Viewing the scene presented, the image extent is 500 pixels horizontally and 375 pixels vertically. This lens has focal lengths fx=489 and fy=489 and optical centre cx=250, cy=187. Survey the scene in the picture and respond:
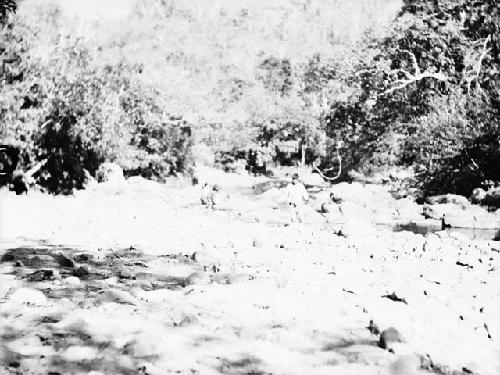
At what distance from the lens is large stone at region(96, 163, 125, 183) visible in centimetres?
2250

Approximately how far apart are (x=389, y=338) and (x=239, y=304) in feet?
5.15

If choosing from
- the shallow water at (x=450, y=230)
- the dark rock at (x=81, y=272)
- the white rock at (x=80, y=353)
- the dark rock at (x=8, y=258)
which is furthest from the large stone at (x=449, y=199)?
the white rock at (x=80, y=353)

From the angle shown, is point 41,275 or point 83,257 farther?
point 83,257

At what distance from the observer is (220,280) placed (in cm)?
577

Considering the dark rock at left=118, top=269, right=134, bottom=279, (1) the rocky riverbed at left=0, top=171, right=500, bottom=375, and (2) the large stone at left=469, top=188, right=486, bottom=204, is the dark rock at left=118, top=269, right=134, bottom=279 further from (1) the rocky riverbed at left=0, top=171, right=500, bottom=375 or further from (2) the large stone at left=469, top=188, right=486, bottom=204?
(2) the large stone at left=469, top=188, right=486, bottom=204

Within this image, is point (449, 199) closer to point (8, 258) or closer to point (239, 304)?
point (239, 304)

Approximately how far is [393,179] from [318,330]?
28.2m

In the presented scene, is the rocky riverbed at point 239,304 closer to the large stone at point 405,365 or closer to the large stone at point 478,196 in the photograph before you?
the large stone at point 405,365

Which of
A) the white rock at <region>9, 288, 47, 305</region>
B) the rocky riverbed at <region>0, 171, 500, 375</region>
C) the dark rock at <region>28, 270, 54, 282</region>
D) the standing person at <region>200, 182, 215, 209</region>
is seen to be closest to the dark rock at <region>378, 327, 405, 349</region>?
the rocky riverbed at <region>0, 171, 500, 375</region>

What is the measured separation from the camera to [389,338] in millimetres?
3760

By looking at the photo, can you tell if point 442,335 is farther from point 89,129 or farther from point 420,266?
point 89,129

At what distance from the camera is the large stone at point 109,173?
2250 cm

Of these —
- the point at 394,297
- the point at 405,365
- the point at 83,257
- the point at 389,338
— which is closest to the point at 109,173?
the point at 83,257

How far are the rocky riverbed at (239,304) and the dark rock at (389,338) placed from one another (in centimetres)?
1
